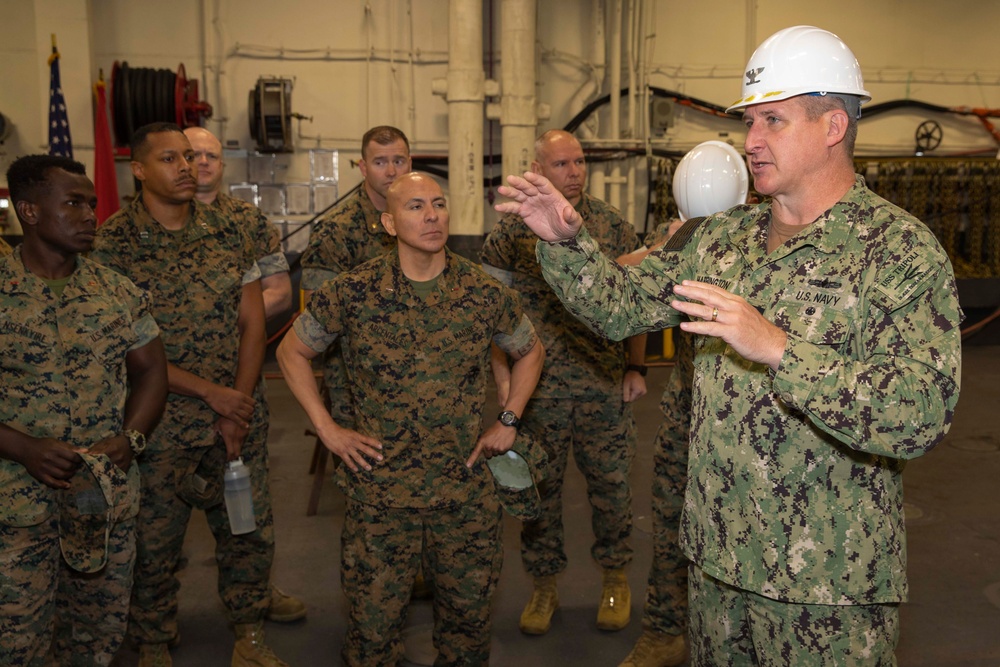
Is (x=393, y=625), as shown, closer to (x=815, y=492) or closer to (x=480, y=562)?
(x=480, y=562)

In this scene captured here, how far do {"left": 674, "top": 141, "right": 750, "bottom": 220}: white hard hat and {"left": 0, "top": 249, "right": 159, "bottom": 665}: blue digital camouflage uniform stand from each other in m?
1.77

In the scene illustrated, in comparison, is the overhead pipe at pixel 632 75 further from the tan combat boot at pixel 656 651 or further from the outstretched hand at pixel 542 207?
the outstretched hand at pixel 542 207

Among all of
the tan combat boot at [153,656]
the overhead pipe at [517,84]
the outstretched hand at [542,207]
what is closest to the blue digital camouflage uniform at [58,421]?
the tan combat boot at [153,656]

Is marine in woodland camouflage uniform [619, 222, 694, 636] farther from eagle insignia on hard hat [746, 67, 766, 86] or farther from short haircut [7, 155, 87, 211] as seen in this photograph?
short haircut [7, 155, 87, 211]

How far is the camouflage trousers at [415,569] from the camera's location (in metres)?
2.69

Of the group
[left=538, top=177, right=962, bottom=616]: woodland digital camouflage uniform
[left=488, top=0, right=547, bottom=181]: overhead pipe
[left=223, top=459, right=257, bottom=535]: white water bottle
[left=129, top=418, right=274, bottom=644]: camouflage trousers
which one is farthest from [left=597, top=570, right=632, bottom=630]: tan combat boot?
[left=488, top=0, right=547, bottom=181]: overhead pipe

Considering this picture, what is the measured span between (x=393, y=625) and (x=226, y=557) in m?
0.88

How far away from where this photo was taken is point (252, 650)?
328 cm

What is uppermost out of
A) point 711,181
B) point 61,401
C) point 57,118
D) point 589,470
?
point 57,118

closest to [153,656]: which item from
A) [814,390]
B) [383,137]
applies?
[383,137]

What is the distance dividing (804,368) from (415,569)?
5.18 ft

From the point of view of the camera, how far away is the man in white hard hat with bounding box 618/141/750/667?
2877 millimetres

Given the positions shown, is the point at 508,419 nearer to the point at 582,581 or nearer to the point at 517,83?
the point at 582,581

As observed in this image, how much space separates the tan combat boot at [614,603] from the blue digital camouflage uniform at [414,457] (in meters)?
0.91
